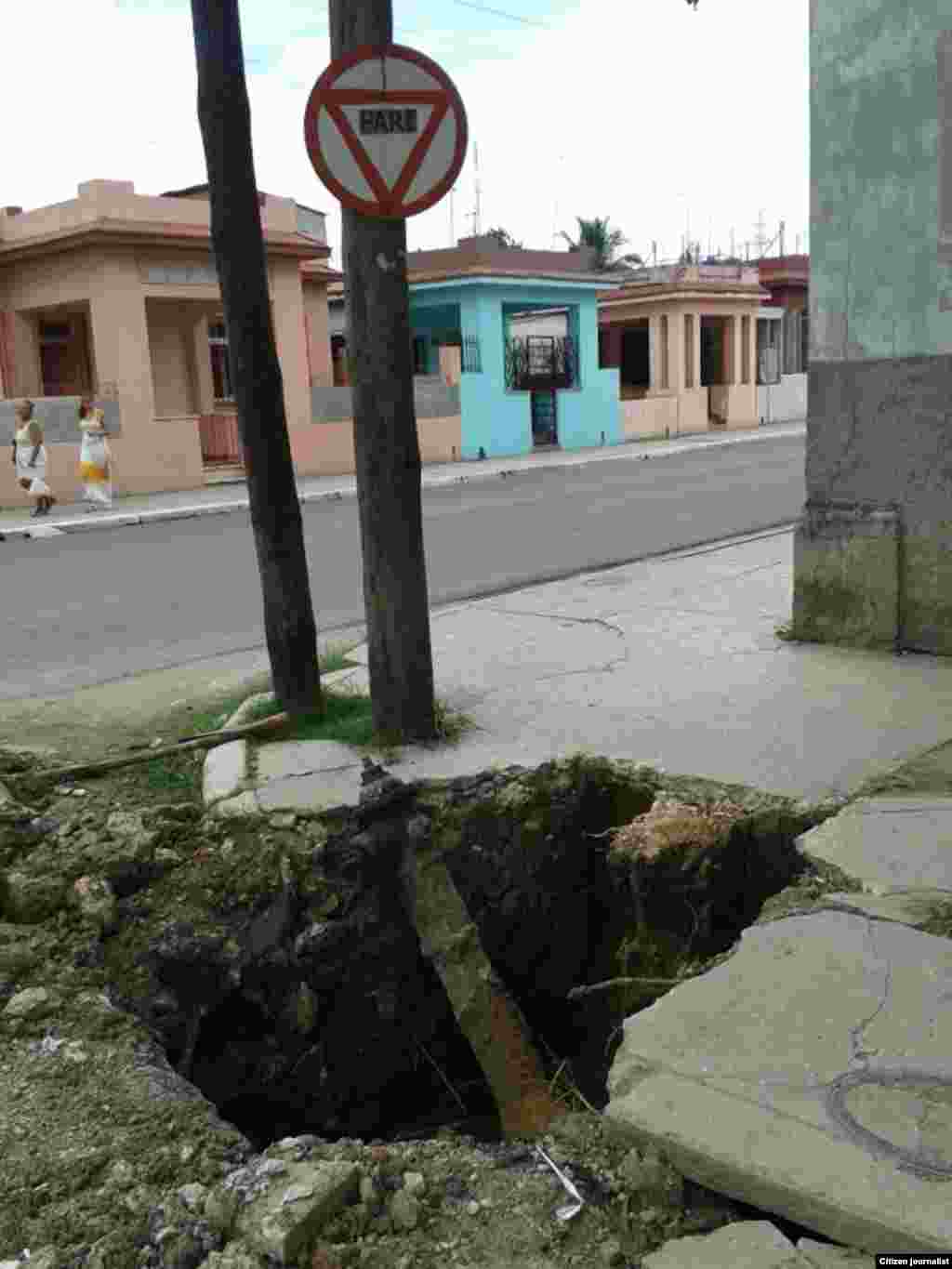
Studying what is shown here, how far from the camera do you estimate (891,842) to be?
3.86 metres

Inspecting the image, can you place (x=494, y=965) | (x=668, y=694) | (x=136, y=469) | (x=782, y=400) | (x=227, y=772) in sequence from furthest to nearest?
(x=782, y=400) < (x=136, y=469) < (x=668, y=694) < (x=227, y=772) < (x=494, y=965)

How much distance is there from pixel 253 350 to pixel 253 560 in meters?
7.03

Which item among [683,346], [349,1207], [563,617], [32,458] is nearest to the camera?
→ [349,1207]

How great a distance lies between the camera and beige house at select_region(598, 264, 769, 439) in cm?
3325

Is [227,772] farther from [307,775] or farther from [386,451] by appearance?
[386,451]

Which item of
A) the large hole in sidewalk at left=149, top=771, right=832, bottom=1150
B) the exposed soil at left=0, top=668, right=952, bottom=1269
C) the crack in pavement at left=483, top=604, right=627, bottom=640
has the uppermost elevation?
the crack in pavement at left=483, top=604, right=627, bottom=640

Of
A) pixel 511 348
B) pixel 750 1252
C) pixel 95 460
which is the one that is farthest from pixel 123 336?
pixel 750 1252

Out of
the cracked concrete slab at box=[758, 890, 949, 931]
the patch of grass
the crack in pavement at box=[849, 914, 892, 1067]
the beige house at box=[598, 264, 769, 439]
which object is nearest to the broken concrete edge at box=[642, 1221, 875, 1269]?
the crack in pavement at box=[849, 914, 892, 1067]

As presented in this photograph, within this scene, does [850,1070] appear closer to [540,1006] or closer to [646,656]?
[540,1006]

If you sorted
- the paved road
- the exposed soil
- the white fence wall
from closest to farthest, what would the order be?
the exposed soil, the paved road, the white fence wall

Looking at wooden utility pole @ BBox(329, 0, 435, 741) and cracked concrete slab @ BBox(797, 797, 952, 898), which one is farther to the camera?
wooden utility pole @ BBox(329, 0, 435, 741)

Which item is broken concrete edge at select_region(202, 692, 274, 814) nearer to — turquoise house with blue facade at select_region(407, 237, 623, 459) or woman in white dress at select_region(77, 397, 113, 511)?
woman in white dress at select_region(77, 397, 113, 511)

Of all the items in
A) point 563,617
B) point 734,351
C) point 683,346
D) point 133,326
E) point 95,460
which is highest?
point 133,326

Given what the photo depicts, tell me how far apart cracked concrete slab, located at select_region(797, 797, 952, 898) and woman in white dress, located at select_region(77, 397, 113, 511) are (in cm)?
1623
